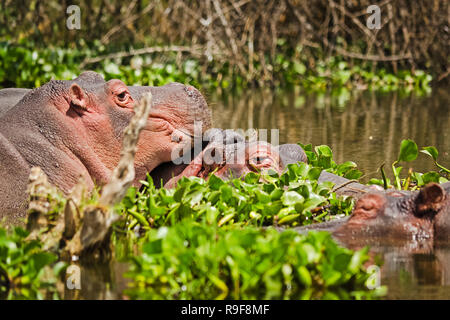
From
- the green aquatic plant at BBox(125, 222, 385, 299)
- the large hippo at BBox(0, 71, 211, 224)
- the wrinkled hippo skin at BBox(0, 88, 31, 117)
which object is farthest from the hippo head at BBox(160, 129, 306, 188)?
the green aquatic plant at BBox(125, 222, 385, 299)

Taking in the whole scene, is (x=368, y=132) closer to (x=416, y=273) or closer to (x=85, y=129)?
(x=85, y=129)

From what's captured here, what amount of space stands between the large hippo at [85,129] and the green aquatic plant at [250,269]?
1209mm

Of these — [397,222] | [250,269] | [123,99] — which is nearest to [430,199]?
[397,222]

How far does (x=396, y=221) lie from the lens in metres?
3.52

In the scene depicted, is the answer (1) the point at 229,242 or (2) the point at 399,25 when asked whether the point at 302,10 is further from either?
(1) the point at 229,242

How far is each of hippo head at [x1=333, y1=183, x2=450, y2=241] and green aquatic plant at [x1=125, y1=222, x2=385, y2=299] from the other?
0.55m

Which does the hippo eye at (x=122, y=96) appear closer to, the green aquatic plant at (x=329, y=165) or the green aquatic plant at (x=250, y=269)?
the green aquatic plant at (x=329, y=165)

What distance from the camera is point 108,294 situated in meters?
2.92

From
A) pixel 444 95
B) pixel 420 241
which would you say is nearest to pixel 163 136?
pixel 420 241

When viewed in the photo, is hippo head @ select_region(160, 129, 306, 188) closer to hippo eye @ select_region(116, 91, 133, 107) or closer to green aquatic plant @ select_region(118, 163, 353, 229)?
green aquatic plant @ select_region(118, 163, 353, 229)

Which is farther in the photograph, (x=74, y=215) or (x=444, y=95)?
(x=444, y=95)

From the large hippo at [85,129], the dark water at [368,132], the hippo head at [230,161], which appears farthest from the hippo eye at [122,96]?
→ the dark water at [368,132]

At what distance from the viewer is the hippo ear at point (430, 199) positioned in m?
3.42

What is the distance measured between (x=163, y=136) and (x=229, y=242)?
1.43m
